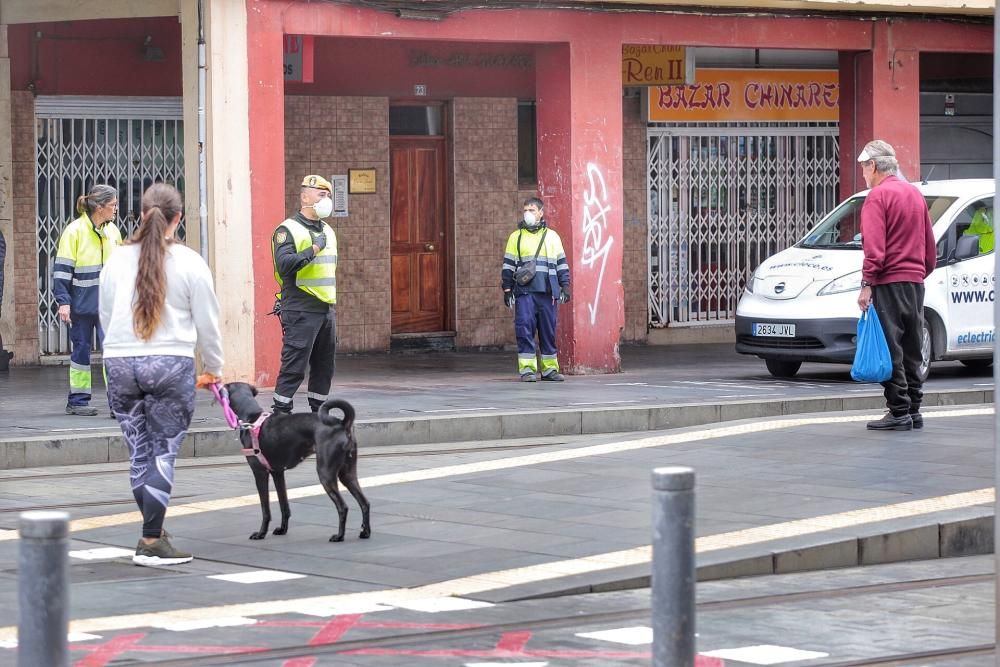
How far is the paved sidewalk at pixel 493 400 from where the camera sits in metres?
13.4

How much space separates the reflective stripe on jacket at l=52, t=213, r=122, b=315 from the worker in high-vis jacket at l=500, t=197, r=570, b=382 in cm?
434

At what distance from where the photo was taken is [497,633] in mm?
7230

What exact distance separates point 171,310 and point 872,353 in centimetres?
547

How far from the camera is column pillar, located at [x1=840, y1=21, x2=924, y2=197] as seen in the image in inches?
811

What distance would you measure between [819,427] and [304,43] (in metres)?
6.98

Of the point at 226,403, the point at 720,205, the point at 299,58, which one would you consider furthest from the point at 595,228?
the point at 226,403

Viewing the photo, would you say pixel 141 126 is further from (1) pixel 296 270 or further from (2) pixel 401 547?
(2) pixel 401 547

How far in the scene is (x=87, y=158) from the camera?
19609mm

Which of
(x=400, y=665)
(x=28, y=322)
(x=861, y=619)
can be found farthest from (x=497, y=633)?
(x=28, y=322)

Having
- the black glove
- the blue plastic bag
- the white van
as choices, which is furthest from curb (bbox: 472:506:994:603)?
the white van

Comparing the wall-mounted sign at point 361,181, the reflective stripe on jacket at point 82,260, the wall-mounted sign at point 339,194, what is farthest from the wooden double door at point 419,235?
the reflective stripe on jacket at point 82,260

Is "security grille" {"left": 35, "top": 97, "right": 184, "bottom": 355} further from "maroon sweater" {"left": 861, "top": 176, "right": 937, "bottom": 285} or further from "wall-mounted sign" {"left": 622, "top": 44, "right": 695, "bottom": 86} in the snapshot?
"maroon sweater" {"left": 861, "top": 176, "right": 937, "bottom": 285}

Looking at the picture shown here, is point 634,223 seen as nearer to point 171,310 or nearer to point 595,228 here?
point 595,228

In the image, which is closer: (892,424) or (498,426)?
(892,424)
